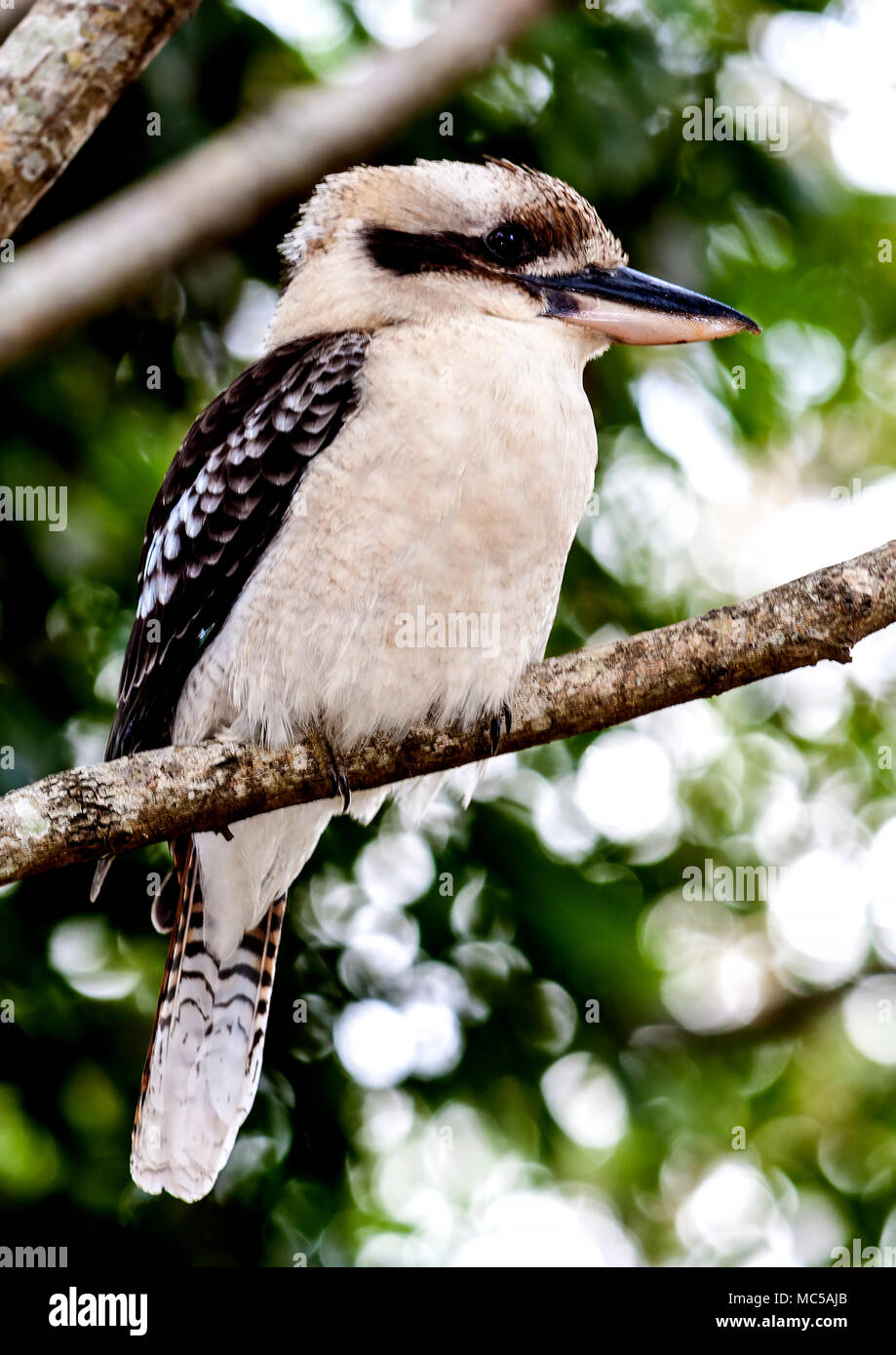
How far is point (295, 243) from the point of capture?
2.81 metres

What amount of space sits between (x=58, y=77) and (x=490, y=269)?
2.42ft

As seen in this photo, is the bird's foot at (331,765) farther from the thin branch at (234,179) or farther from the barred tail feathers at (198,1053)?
the thin branch at (234,179)

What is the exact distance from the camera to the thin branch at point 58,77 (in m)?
2.27

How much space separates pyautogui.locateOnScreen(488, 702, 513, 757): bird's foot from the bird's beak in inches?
26.8

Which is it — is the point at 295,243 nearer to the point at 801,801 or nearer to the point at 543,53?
the point at 543,53

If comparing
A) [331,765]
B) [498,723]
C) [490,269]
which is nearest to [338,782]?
[331,765]

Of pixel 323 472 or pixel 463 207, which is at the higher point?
pixel 463 207

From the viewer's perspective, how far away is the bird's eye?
258cm

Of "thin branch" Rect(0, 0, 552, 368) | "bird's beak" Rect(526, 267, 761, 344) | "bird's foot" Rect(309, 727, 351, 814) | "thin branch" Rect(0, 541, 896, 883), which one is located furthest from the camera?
"thin branch" Rect(0, 0, 552, 368)

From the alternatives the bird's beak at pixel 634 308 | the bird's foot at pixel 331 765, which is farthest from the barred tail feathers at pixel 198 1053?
the bird's beak at pixel 634 308

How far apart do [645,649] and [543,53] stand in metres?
1.92

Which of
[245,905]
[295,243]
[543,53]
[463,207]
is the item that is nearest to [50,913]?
[245,905]

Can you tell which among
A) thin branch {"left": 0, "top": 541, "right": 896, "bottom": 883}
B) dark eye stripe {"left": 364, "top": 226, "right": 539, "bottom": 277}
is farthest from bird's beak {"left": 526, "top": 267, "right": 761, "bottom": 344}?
thin branch {"left": 0, "top": 541, "right": 896, "bottom": 883}

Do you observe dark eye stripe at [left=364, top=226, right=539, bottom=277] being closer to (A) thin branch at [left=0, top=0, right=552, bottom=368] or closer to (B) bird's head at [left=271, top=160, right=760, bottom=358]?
(B) bird's head at [left=271, top=160, right=760, bottom=358]
